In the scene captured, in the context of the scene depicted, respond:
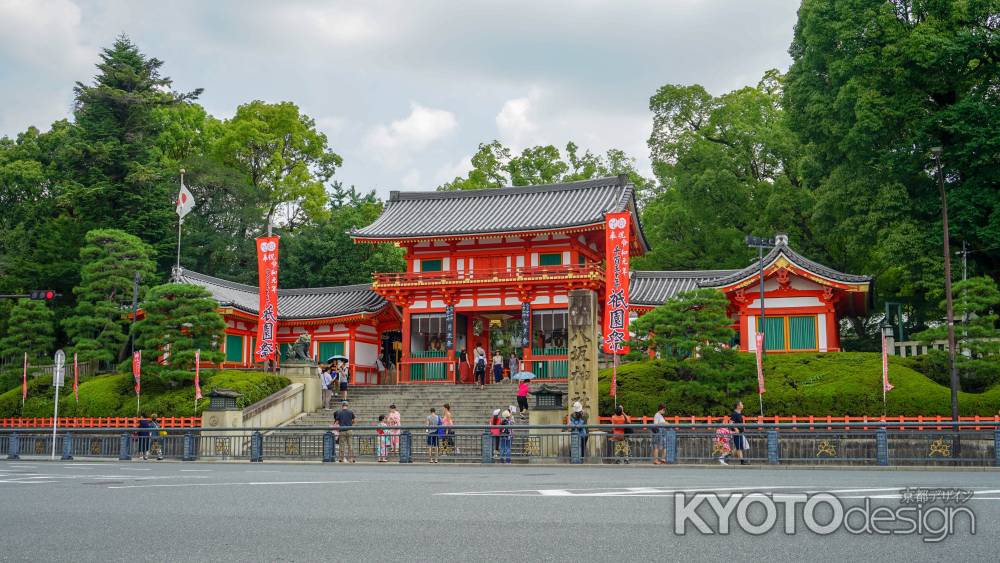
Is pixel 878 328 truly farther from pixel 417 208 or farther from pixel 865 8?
pixel 417 208

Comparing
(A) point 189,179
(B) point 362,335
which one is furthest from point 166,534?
(A) point 189,179

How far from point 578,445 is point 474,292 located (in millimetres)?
20837

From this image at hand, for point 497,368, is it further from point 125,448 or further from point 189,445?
point 125,448

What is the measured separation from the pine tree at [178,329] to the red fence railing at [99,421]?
2060mm

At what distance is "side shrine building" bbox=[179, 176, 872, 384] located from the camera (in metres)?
39.7

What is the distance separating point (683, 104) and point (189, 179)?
28.9 metres

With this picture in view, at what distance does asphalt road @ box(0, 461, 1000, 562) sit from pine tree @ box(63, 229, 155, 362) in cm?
2873

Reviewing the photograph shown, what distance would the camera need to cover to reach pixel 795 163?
42000mm

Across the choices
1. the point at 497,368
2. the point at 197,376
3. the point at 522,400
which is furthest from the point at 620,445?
the point at 197,376

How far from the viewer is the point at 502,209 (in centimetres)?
4450

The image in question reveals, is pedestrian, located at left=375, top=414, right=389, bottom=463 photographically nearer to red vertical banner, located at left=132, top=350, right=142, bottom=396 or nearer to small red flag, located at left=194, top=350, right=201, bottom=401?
small red flag, located at left=194, top=350, right=201, bottom=401

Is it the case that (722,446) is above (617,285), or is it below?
below

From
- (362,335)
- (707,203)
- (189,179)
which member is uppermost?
(189,179)

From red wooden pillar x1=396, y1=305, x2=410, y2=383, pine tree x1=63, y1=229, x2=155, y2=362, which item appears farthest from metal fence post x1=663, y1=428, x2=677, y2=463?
pine tree x1=63, y1=229, x2=155, y2=362
